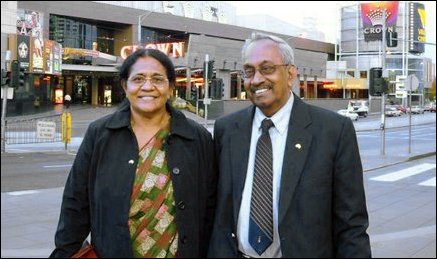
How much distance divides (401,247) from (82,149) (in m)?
4.26

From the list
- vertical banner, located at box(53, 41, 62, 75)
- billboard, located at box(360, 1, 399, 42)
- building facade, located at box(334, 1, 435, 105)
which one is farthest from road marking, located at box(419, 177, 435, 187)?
building facade, located at box(334, 1, 435, 105)

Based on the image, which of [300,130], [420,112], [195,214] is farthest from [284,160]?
[420,112]

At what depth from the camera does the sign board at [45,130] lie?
15.5 meters

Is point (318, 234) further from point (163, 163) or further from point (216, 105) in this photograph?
point (216, 105)

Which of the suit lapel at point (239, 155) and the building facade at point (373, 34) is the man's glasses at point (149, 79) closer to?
the suit lapel at point (239, 155)

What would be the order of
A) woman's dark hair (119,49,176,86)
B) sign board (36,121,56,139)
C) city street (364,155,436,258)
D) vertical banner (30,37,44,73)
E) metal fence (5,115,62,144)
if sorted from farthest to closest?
1. sign board (36,121,56,139)
2. metal fence (5,115,62,144)
3. vertical banner (30,37,44,73)
4. city street (364,155,436,258)
5. woman's dark hair (119,49,176,86)

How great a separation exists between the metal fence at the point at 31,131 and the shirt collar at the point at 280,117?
43.0ft

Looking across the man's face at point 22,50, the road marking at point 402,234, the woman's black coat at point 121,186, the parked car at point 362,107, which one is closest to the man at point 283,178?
the woman's black coat at point 121,186

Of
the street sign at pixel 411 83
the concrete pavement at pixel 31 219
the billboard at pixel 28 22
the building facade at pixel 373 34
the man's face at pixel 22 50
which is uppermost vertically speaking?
the building facade at pixel 373 34

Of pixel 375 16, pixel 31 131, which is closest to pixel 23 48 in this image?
pixel 31 131

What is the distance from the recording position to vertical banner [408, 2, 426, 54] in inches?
2000

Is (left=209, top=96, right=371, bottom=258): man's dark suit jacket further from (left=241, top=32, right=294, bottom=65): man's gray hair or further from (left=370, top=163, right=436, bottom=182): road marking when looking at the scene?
(left=370, top=163, right=436, bottom=182): road marking

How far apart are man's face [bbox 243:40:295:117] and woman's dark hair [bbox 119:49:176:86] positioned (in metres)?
0.36

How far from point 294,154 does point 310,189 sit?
0.51 feet
